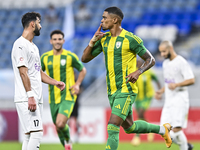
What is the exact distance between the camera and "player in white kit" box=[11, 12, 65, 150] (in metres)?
5.29

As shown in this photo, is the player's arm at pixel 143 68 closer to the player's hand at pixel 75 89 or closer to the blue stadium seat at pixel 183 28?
the player's hand at pixel 75 89

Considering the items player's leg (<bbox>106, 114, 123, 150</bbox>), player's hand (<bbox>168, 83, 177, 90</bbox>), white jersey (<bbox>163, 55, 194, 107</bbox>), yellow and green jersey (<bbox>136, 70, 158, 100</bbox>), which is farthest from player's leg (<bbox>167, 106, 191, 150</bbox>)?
yellow and green jersey (<bbox>136, 70, 158, 100</bbox>)

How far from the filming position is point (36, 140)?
17.8 feet

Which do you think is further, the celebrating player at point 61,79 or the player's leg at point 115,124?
the celebrating player at point 61,79

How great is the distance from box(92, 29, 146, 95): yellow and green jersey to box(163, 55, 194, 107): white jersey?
1.73 metres

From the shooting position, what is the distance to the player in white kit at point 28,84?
5285 millimetres

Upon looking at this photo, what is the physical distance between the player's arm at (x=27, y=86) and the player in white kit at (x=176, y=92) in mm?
2916

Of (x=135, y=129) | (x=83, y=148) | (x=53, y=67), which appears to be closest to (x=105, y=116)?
(x=83, y=148)

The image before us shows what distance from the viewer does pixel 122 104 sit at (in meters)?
5.59

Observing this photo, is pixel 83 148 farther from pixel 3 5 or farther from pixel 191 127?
pixel 3 5

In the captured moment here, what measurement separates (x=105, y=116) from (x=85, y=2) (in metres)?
10.7

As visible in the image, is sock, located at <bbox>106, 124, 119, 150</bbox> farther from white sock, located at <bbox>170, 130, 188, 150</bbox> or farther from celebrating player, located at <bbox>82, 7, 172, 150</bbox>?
white sock, located at <bbox>170, 130, 188, 150</bbox>

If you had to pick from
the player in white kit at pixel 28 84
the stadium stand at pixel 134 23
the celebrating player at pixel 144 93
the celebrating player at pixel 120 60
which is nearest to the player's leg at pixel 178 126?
the celebrating player at pixel 120 60

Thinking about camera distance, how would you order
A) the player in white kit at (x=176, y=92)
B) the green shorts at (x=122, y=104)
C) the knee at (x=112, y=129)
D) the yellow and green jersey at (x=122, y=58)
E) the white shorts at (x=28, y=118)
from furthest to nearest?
the player in white kit at (x=176, y=92), the yellow and green jersey at (x=122, y=58), the green shorts at (x=122, y=104), the knee at (x=112, y=129), the white shorts at (x=28, y=118)
